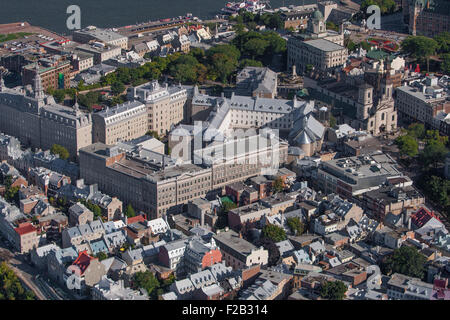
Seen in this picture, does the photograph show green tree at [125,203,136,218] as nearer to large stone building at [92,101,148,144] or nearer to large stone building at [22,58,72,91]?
large stone building at [92,101,148,144]

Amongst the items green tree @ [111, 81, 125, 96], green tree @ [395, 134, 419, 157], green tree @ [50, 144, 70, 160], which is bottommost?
green tree @ [50, 144, 70, 160]

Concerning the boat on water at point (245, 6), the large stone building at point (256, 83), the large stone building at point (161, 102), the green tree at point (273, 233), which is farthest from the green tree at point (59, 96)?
the boat on water at point (245, 6)

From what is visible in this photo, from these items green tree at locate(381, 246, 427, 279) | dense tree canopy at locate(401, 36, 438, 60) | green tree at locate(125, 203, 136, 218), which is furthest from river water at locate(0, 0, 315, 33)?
green tree at locate(381, 246, 427, 279)

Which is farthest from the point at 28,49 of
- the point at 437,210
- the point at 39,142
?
the point at 437,210

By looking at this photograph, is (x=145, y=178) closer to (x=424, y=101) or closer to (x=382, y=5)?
(x=424, y=101)

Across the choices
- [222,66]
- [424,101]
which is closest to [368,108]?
[424,101]
